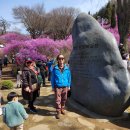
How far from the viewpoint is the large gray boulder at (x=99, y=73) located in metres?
6.47

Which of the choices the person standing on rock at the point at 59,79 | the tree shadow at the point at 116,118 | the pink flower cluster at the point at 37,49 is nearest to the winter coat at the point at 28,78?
the person standing on rock at the point at 59,79

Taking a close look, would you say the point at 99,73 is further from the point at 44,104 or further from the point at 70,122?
the point at 44,104

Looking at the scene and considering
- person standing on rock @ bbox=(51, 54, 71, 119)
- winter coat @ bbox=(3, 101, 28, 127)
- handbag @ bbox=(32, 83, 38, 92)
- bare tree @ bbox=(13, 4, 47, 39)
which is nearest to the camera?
winter coat @ bbox=(3, 101, 28, 127)

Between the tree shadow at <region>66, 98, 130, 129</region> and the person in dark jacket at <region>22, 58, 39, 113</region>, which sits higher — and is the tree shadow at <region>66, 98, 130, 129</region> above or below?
below

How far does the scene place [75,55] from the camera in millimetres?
8031

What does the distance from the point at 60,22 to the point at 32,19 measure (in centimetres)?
422

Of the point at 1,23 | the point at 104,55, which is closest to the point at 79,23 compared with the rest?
the point at 104,55

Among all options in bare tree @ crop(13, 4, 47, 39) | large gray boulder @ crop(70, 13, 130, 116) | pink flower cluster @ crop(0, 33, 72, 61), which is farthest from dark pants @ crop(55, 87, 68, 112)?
bare tree @ crop(13, 4, 47, 39)

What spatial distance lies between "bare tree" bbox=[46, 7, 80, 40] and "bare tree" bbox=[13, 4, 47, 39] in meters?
1.52

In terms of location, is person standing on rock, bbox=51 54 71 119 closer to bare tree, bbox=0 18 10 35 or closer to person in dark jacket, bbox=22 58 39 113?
person in dark jacket, bbox=22 58 39 113

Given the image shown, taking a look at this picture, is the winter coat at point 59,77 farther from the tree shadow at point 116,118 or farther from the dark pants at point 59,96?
the tree shadow at point 116,118

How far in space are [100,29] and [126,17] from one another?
718cm

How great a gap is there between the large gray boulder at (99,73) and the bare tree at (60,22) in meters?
30.5

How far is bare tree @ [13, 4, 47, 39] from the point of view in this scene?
36.2 m
